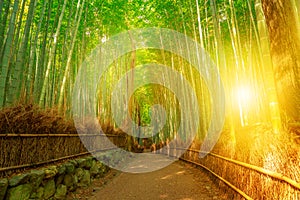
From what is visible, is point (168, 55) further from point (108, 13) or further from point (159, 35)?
point (108, 13)

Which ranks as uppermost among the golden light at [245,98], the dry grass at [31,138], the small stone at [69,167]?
the golden light at [245,98]

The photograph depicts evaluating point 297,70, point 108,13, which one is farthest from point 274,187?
point 108,13

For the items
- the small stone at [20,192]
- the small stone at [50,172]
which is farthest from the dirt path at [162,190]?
the small stone at [20,192]

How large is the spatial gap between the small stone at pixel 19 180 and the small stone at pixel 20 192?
0.16 ft

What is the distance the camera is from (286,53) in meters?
2.06

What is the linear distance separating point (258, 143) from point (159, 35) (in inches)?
384

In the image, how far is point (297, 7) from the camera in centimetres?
211

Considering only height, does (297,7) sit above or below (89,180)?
above

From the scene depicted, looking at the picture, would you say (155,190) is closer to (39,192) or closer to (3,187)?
(39,192)

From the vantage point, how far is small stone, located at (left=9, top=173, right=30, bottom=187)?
112 inches

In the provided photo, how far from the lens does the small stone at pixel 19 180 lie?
2.84 m

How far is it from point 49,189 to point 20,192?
0.89 meters

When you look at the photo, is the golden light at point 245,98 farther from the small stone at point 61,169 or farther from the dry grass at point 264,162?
the small stone at point 61,169

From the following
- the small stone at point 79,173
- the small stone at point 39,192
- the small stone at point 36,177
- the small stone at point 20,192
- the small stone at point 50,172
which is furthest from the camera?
the small stone at point 79,173
